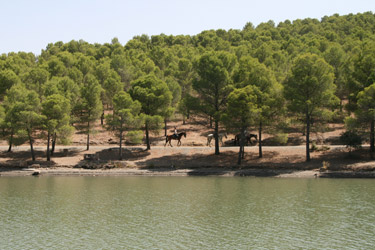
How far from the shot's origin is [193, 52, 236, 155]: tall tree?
56.3m

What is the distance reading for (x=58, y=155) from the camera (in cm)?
6019

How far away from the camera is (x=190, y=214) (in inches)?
1158

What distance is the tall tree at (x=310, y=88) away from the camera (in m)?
51.1

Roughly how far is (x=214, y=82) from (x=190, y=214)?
3012cm

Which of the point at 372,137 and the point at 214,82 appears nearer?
the point at 372,137

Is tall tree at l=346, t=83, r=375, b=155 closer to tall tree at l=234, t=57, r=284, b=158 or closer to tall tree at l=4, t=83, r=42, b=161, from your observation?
tall tree at l=234, t=57, r=284, b=158

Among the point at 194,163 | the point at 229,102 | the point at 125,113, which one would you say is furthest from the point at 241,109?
the point at 125,113

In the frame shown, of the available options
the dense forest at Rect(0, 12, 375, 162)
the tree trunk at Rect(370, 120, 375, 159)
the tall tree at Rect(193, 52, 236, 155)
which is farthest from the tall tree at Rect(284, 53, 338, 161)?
the tall tree at Rect(193, 52, 236, 155)

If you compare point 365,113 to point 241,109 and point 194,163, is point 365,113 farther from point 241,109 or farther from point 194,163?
point 194,163

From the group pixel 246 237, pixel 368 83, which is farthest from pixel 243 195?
pixel 368 83

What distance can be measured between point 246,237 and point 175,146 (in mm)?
40352

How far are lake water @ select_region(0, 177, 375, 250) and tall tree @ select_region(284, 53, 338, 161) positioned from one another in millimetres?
10030

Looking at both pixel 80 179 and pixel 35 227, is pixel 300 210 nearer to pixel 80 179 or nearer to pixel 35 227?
pixel 35 227

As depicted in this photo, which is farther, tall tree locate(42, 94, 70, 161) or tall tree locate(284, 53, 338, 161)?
tall tree locate(42, 94, 70, 161)
